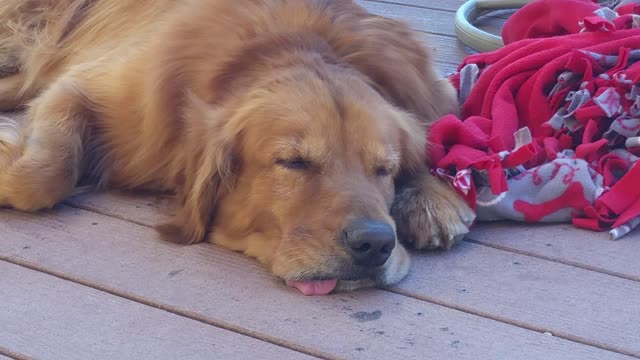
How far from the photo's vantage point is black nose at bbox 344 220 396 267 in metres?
2.00

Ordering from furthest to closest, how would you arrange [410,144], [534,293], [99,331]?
[410,144], [534,293], [99,331]

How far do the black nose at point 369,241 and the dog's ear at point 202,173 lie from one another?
1.43 ft

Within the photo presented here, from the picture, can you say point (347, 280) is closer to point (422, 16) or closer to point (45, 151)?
point (45, 151)

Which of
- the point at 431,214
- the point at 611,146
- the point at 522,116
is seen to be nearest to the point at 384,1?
the point at 522,116

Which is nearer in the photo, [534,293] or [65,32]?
[534,293]

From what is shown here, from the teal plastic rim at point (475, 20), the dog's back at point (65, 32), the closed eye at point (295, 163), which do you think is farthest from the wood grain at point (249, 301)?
the teal plastic rim at point (475, 20)

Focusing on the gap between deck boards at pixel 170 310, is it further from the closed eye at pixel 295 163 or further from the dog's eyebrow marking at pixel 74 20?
the dog's eyebrow marking at pixel 74 20

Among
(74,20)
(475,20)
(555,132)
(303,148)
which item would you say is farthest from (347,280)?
(475,20)

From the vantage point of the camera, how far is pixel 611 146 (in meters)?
2.63

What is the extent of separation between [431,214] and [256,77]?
0.58 metres

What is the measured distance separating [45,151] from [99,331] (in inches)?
32.7

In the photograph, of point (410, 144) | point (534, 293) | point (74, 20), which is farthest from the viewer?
point (74, 20)

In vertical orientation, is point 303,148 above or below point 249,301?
above

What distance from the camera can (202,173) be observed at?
2.33 m
